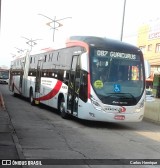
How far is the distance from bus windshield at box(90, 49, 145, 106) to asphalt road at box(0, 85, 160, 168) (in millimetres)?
1196

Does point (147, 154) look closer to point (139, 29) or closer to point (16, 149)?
point (16, 149)

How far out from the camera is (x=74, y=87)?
16219 millimetres

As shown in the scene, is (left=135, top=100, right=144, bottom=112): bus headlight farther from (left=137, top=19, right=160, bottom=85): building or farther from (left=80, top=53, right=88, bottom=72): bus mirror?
(left=137, top=19, right=160, bottom=85): building

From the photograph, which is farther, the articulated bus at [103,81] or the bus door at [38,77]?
the bus door at [38,77]

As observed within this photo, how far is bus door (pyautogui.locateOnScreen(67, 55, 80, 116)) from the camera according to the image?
52.4ft

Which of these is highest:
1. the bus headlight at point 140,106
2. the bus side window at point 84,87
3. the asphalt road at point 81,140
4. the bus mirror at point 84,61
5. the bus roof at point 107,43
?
the bus roof at point 107,43

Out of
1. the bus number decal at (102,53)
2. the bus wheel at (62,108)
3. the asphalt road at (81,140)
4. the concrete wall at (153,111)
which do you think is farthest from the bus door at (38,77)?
the bus number decal at (102,53)

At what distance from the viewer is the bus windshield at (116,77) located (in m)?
15.0

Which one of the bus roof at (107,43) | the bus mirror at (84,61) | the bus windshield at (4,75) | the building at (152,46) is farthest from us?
the bus windshield at (4,75)

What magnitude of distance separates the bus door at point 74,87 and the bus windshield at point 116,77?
1.03 meters

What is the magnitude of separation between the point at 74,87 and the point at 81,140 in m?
4.52

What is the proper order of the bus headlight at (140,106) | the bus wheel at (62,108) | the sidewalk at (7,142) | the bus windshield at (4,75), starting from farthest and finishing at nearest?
1. the bus windshield at (4,75)
2. the bus wheel at (62,108)
3. the bus headlight at (140,106)
4. the sidewalk at (7,142)

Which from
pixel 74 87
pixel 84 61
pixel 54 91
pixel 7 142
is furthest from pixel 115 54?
pixel 7 142

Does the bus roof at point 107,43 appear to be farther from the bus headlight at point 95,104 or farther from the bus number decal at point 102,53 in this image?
the bus headlight at point 95,104
